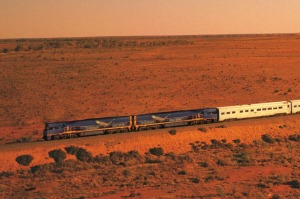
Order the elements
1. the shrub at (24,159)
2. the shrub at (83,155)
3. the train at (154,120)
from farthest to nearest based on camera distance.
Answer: the train at (154,120)
the shrub at (83,155)
the shrub at (24,159)

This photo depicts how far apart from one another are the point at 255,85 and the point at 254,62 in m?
31.6

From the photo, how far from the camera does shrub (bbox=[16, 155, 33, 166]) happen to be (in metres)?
36.2

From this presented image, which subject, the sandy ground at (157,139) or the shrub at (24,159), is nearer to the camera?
the shrub at (24,159)

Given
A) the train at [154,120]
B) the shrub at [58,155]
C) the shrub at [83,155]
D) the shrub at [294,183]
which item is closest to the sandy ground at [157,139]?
the shrub at [58,155]

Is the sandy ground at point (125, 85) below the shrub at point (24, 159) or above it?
above

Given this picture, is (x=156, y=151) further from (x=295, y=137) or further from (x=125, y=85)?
(x=125, y=85)

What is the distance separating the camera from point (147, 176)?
34.5m

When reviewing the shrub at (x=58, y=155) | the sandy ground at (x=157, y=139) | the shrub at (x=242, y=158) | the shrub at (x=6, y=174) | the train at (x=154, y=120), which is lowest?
the shrub at (x=6, y=174)

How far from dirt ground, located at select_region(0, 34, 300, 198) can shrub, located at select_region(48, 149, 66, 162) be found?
0.55m

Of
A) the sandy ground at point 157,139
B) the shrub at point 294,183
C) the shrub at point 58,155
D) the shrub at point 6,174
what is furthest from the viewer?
the sandy ground at point 157,139

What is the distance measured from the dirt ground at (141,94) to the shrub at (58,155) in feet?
1.82

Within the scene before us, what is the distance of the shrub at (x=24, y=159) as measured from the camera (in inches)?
1427

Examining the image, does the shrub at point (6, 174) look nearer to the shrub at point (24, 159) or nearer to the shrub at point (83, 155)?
the shrub at point (24, 159)

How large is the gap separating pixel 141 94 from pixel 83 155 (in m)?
34.3
